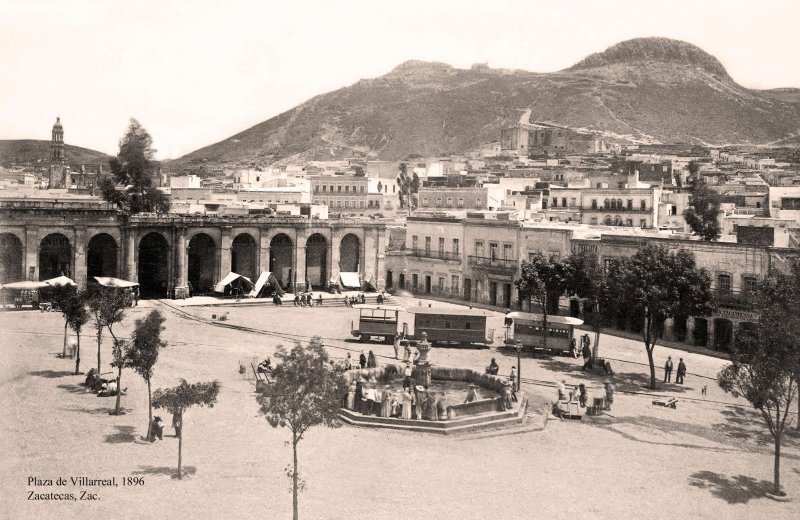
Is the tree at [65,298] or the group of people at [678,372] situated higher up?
the tree at [65,298]

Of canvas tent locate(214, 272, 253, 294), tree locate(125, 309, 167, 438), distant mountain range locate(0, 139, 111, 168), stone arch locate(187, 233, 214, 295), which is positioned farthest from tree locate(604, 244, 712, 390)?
distant mountain range locate(0, 139, 111, 168)

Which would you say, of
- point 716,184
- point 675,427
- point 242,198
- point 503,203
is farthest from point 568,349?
point 716,184

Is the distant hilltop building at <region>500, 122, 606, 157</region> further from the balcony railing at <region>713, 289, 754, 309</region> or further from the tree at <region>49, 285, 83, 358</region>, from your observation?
the tree at <region>49, 285, 83, 358</region>

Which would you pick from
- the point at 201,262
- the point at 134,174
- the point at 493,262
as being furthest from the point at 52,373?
the point at 134,174

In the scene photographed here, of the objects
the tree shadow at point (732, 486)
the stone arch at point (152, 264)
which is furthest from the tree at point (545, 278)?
the stone arch at point (152, 264)

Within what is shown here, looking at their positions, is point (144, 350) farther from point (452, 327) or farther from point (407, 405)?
point (452, 327)

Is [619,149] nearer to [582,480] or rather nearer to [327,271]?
[327,271]

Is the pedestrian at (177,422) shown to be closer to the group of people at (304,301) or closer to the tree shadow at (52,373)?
the tree shadow at (52,373)
